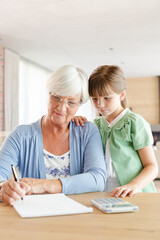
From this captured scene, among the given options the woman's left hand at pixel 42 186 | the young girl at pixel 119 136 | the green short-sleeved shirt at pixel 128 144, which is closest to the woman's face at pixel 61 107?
the young girl at pixel 119 136

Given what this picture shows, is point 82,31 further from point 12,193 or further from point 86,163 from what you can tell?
point 12,193

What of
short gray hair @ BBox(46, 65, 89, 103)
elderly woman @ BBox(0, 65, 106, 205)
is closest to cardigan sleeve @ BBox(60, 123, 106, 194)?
elderly woman @ BBox(0, 65, 106, 205)

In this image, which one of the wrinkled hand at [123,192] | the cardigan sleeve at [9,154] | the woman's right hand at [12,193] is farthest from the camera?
the cardigan sleeve at [9,154]

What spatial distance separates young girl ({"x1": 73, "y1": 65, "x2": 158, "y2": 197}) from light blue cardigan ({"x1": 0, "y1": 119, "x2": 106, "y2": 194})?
12 centimetres

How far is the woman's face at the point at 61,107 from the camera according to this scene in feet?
5.16

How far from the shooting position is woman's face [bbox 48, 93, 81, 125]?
1.57 metres

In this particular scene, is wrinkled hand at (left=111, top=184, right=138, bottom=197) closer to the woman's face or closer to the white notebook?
the white notebook

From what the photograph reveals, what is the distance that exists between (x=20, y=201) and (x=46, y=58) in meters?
8.14

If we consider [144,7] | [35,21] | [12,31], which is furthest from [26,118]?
[144,7]

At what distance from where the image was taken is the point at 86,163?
1.53 meters

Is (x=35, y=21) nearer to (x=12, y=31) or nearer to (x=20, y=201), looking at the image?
(x=12, y=31)

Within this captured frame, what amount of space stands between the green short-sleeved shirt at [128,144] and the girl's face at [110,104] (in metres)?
0.07

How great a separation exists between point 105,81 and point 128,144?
354 millimetres

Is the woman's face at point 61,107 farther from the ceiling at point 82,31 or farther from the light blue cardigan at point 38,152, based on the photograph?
the ceiling at point 82,31
